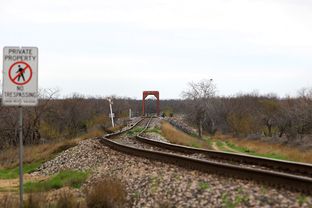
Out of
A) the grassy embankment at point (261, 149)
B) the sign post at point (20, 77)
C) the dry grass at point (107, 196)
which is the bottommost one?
the grassy embankment at point (261, 149)

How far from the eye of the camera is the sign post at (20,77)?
8.80 meters

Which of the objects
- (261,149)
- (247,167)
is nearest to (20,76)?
(247,167)

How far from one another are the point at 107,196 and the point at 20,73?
125 inches

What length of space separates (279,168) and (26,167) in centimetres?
1640

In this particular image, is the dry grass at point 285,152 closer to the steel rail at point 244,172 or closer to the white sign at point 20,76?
the steel rail at point 244,172

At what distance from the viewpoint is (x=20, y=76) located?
8844mm

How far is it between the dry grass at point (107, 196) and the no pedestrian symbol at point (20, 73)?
9.48ft

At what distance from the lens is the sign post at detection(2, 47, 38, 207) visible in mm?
8805

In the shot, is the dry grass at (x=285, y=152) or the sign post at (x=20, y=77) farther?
the dry grass at (x=285, y=152)

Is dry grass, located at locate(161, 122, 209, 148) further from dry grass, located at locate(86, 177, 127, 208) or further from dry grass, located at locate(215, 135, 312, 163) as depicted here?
dry grass, located at locate(86, 177, 127, 208)

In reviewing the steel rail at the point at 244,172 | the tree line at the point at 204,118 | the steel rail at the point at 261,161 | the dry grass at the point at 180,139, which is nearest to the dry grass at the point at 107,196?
the steel rail at the point at 244,172

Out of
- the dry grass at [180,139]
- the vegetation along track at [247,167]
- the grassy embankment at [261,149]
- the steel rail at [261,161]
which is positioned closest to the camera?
the vegetation along track at [247,167]

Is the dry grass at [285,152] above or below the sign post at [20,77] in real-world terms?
below

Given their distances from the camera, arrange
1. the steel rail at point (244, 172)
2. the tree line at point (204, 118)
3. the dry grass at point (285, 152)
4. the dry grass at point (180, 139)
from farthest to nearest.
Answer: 1. the tree line at point (204, 118)
2. the dry grass at point (180, 139)
3. the dry grass at point (285, 152)
4. the steel rail at point (244, 172)
